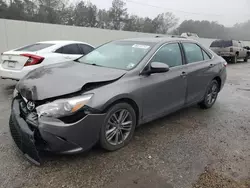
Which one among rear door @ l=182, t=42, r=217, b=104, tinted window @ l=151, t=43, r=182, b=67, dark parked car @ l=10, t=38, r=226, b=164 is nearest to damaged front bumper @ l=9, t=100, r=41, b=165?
dark parked car @ l=10, t=38, r=226, b=164

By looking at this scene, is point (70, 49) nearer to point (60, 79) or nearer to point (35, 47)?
point (35, 47)

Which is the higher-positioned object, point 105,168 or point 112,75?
point 112,75

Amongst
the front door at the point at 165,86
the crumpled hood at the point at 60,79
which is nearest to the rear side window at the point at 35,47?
the crumpled hood at the point at 60,79

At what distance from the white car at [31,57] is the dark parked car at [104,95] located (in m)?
2.10

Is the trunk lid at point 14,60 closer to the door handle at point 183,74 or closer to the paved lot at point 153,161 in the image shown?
the paved lot at point 153,161

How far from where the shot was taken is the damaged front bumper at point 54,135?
7.81 feet

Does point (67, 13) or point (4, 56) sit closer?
point (4, 56)

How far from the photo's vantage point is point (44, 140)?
2412 millimetres

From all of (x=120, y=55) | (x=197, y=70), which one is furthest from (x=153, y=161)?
(x=197, y=70)

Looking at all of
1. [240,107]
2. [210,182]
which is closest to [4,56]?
[210,182]

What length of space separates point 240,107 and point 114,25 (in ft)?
108

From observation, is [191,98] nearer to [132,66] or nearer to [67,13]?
[132,66]

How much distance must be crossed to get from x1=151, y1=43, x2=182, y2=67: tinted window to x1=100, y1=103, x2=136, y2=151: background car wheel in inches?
38.6

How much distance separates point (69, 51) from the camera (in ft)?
21.6
